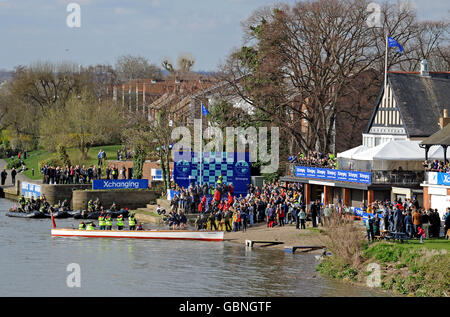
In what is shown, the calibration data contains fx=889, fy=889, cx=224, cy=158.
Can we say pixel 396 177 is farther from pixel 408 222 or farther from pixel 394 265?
pixel 394 265

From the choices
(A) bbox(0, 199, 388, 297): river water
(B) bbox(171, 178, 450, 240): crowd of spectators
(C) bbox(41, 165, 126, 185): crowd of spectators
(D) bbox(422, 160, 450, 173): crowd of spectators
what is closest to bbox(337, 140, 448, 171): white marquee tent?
(D) bbox(422, 160, 450, 173): crowd of spectators

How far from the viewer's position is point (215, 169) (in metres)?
61.2

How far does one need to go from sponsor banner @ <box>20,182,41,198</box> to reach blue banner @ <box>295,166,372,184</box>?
2414cm

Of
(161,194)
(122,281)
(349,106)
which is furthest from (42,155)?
(122,281)

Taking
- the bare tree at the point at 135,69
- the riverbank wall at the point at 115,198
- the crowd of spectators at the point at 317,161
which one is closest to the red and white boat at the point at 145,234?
the crowd of spectators at the point at 317,161

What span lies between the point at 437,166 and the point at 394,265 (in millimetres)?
10967

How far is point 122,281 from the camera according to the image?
129 feet

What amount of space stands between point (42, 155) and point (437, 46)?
43.5 m

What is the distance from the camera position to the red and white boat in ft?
164

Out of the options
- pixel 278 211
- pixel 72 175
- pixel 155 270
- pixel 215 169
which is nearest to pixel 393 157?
pixel 278 211

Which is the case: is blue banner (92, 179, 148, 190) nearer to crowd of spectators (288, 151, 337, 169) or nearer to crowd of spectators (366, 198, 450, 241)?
crowd of spectators (288, 151, 337, 169)

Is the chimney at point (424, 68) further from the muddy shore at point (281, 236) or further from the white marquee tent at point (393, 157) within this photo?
the muddy shore at point (281, 236)

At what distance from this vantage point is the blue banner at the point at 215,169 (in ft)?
199
